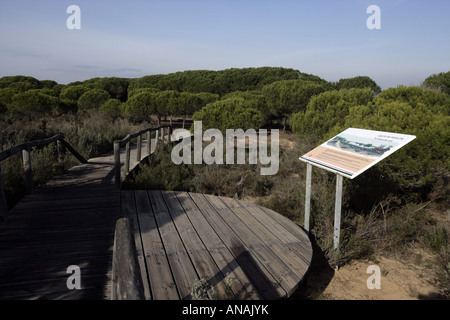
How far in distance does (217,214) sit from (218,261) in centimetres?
133

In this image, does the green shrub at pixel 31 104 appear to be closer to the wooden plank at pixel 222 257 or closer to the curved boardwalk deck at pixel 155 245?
the curved boardwalk deck at pixel 155 245

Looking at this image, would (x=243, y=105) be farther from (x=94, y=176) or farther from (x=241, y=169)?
(x=94, y=176)

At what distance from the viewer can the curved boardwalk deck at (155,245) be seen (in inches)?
103

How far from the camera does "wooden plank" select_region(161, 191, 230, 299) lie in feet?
8.77

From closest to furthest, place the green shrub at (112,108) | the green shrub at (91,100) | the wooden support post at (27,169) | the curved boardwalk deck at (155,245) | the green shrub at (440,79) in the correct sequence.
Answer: the curved boardwalk deck at (155,245), the wooden support post at (27,169), the green shrub at (440,79), the green shrub at (112,108), the green shrub at (91,100)

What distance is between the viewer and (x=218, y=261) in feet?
10.1

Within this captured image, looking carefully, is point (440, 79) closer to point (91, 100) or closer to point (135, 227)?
point (135, 227)

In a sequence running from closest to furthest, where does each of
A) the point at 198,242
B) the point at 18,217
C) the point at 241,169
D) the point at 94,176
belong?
the point at 198,242
the point at 18,217
the point at 94,176
the point at 241,169

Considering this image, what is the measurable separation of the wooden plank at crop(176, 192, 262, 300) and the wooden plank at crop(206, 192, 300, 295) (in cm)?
29

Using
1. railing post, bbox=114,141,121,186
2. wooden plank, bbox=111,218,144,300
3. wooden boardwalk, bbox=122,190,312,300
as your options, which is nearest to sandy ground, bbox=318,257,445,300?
wooden boardwalk, bbox=122,190,312,300

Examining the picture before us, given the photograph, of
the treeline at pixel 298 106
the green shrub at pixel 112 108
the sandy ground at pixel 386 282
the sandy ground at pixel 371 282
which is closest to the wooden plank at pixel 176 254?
the sandy ground at pixel 371 282

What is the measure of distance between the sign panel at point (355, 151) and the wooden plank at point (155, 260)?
2.13 meters
